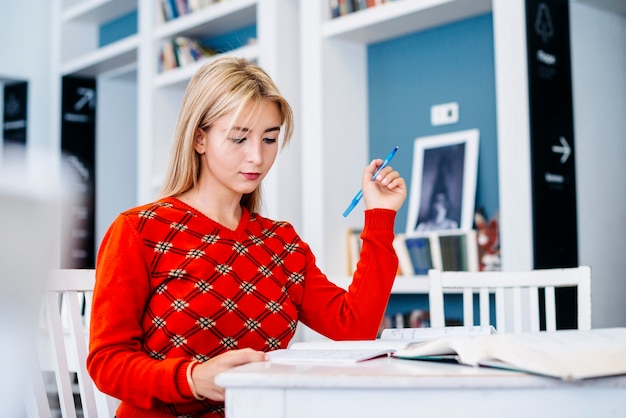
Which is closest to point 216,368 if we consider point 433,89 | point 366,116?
point 433,89

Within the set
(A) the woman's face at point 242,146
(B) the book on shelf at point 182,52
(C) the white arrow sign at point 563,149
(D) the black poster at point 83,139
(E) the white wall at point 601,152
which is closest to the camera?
(A) the woman's face at point 242,146

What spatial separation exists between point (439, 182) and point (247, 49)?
1.22m

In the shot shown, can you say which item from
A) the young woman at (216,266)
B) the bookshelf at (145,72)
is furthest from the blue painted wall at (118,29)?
the young woman at (216,266)

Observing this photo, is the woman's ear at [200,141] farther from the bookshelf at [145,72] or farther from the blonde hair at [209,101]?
the bookshelf at [145,72]

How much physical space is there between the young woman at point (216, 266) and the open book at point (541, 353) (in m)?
0.39

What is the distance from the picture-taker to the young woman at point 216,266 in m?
1.21

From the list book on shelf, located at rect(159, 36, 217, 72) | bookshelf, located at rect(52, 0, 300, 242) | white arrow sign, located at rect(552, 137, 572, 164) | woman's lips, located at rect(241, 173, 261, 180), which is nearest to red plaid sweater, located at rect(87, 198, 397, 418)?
woman's lips, located at rect(241, 173, 261, 180)

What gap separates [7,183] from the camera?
31 centimetres

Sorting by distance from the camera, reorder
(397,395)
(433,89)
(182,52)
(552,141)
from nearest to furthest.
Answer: (397,395) < (552,141) < (433,89) < (182,52)

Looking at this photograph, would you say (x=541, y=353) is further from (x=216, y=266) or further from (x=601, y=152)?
(x=601, y=152)

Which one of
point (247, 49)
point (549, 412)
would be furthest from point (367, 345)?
point (247, 49)

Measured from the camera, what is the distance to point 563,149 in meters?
3.25

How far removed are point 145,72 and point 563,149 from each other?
2.57m

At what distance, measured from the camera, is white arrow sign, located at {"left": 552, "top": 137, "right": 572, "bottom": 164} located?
10.5 feet
